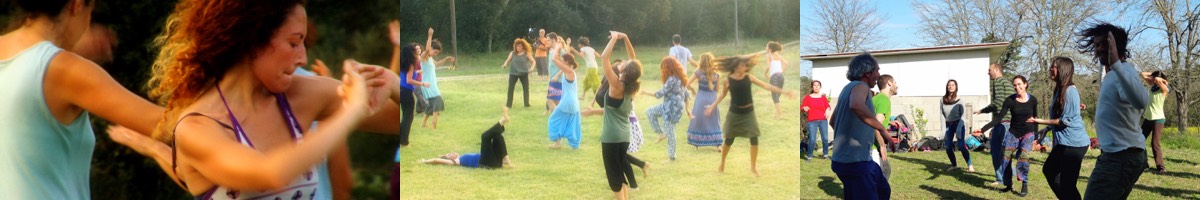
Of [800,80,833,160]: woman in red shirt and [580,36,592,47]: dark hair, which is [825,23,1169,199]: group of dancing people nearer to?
[580,36,592,47]: dark hair

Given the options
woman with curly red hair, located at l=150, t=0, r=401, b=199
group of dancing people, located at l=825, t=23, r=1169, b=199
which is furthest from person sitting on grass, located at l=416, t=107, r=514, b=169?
woman with curly red hair, located at l=150, t=0, r=401, b=199

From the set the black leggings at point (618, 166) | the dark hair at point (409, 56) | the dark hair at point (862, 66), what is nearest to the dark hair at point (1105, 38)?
the dark hair at point (862, 66)

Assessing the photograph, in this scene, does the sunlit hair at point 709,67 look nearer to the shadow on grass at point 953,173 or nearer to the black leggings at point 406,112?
the black leggings at point 406,112

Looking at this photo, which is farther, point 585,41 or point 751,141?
point 585,41

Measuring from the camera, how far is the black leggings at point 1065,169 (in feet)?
15.6

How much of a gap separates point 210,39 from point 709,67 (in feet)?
7.81

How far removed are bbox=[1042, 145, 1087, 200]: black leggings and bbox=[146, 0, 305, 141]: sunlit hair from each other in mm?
3668

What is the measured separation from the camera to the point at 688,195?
451 centimetres

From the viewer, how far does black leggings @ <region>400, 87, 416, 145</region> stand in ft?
15.5

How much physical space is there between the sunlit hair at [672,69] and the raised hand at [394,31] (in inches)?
57.8

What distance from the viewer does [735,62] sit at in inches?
172

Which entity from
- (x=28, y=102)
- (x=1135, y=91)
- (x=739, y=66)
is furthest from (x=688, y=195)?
(x=28, y=102)

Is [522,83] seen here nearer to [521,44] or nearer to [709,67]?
[521,44]

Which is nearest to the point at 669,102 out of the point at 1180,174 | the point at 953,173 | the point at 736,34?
the point at 736,34
